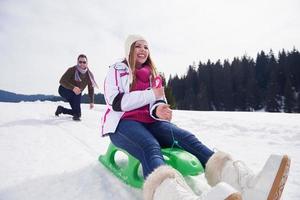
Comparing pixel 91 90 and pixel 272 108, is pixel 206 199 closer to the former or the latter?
pixel 91 90

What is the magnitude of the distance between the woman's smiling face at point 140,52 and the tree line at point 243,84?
50393 millimetres

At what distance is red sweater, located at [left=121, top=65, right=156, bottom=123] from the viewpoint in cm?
279

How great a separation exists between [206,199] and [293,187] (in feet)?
4.88

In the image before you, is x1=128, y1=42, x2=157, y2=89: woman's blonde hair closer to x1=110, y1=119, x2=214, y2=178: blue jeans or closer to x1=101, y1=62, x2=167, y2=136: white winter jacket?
x1=101, y1=62, x2=167, y2=136: white winter jacket

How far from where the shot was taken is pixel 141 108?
9.46ft

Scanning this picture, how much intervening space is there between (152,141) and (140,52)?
43.4 inches

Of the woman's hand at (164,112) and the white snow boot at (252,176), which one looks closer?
the white snow boot at (252,176)

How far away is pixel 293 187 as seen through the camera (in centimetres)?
252

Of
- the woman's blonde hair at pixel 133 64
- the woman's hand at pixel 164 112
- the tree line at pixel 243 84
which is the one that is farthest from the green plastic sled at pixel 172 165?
the tree line at pixel 243 84

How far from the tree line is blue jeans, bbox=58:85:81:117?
46.2 metres

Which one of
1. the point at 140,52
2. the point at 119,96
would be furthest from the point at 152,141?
the point at 140,52

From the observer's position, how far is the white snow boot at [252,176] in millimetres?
1664

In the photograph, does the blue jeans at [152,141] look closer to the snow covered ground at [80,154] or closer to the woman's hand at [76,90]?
the snow covered ground at [80,154]

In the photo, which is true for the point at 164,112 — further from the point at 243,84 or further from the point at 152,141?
the point at 243,84
